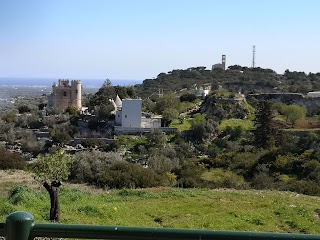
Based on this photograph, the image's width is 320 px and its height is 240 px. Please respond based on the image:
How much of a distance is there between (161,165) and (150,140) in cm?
1140

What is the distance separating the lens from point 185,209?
11258 mm

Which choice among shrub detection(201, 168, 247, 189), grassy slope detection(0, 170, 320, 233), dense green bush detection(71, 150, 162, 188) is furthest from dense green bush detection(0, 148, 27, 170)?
shrub detection(201, 168, 247, 189)

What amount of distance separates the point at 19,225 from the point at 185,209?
9682mm

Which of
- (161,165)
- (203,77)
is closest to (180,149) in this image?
(161,165)

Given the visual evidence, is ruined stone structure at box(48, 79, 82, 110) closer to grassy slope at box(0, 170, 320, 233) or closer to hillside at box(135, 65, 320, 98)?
hillside at box(135, 65, 320, 98)

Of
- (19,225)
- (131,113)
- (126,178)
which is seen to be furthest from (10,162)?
(131,113)

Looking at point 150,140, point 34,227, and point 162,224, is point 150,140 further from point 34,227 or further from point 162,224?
point 34,227

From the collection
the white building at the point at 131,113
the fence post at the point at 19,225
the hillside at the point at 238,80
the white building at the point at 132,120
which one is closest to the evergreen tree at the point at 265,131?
the white building at the point at 132,120

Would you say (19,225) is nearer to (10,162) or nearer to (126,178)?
(126,178)

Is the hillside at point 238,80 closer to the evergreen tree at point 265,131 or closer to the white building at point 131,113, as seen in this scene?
the evergreen tree at point 265,131

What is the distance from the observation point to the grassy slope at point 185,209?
31.3 feet

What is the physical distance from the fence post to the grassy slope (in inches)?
275

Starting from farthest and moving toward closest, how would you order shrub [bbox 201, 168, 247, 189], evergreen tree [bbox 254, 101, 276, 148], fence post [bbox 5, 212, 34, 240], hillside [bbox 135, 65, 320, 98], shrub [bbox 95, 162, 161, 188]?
hillside [bbox 135, 65, 320, 98]
evergreen tree [bbox 254, 101, 276, 148]
shrub [bbox 201, 168, 247, 189]
shrub [bbox 95, 162, 161, 188]
fence post [bbox 5, 212, 34, 240]

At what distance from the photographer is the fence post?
71.8 inches
